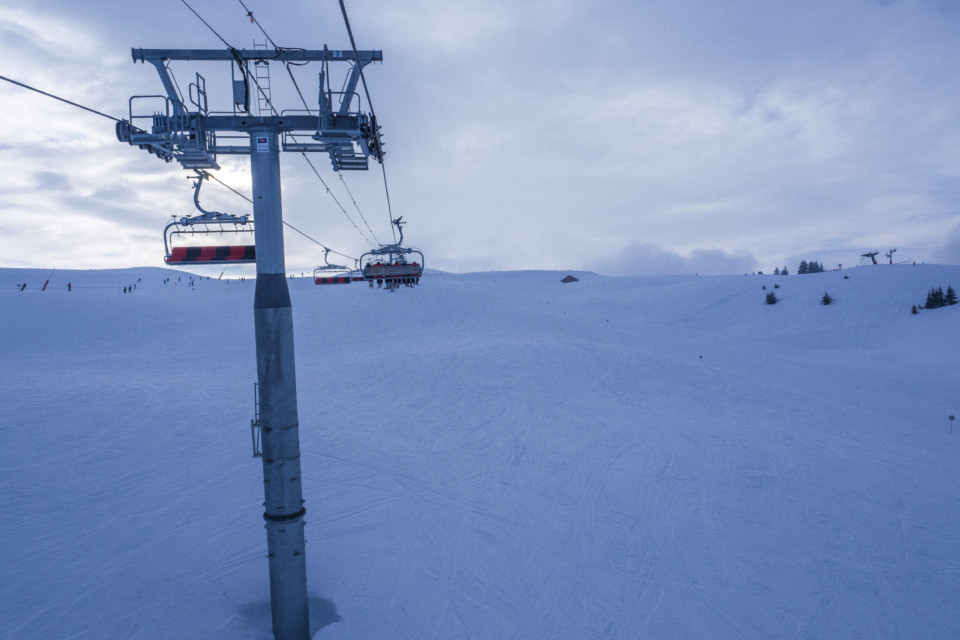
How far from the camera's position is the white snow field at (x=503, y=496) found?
7.07 metres

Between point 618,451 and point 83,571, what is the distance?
11.6 meters

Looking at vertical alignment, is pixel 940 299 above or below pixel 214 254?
below

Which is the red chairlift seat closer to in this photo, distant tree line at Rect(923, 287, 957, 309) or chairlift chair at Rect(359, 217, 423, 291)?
chairlift chair at Rect(359, 217, 423, 291)

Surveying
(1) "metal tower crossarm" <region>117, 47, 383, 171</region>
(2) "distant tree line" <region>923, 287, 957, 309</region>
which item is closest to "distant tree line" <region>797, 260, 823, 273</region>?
(2) "distant tree line" <region>923, 287, 957, 309</region>

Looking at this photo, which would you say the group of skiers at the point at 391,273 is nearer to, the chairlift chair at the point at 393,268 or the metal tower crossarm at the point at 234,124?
the chairlift chair at the point at 393,268

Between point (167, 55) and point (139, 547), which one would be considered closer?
point (167, 55)

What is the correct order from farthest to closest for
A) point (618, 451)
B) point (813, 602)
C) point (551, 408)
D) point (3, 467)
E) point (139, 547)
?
point (551, 408)
point (618, 451)
point (3, 467)
point (139, 547)
point (813, 602)

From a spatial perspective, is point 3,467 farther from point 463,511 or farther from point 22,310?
point 22,310

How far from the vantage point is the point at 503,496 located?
10664 millimetres

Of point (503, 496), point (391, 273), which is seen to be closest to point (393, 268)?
point (391, 273)

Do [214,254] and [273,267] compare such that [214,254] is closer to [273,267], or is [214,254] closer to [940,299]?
[273,267]

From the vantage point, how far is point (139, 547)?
8.36 meters

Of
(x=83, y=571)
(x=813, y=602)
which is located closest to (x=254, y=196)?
(x=83, y=571)

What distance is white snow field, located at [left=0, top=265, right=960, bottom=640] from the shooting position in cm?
707
